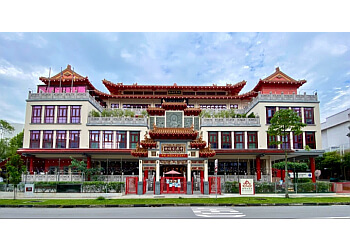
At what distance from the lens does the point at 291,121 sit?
2328 centimetres

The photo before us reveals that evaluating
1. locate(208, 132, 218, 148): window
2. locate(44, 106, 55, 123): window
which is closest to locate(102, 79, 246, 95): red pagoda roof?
locate(44, 106, 55, 123): window

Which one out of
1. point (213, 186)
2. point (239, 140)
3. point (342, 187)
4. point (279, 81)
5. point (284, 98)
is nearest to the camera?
point (213, 186)

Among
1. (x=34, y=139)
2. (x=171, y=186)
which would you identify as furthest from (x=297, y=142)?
(x=34, y=139)

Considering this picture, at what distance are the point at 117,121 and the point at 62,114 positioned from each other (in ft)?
23.1

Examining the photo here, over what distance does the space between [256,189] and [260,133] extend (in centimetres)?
1169

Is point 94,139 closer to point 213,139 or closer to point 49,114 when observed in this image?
point 49,114

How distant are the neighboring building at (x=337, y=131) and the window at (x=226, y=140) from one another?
27781 millimetres

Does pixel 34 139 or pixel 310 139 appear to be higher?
pixel 310 139

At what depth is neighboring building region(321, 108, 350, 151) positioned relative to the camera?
54.5m

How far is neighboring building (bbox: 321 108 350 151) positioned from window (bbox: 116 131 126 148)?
131ft

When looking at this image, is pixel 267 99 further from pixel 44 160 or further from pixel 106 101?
pixel 44 160

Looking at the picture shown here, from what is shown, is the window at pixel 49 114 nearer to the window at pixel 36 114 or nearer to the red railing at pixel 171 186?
Answer: the window at pixel 36 114

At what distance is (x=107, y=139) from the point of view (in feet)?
120

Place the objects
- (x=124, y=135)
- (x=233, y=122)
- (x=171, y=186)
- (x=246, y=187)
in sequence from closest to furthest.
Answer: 1. (x=171, y=186)
2. (x=246, y=187)
3. (x=124, y=135)
4. (x=233, y=122)
